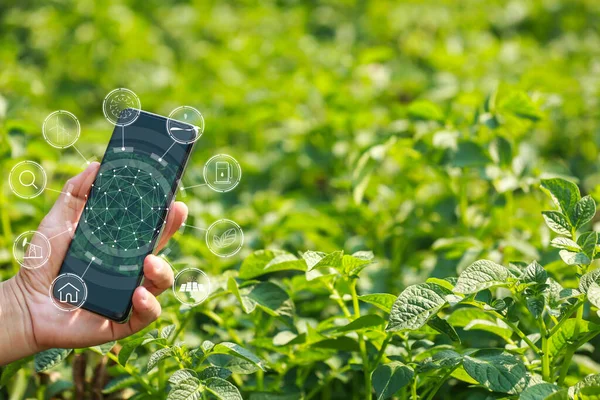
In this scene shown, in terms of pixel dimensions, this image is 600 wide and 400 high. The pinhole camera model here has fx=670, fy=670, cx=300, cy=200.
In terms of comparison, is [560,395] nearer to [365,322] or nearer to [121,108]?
[365,322]

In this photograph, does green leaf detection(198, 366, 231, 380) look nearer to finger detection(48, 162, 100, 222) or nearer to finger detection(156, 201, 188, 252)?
finger detection(156, 201, 188, 252)

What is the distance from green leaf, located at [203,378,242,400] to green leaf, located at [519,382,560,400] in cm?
47

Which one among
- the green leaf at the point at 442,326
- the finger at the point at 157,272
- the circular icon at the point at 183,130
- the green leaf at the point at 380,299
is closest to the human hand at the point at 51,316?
the finger at the point at 157,272

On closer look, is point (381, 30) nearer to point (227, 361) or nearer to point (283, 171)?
point (283, 171)

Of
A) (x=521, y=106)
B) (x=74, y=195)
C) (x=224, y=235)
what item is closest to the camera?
(x=74, y=195)

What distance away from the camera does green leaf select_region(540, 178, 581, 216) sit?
1.28m

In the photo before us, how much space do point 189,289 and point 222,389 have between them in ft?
0.77

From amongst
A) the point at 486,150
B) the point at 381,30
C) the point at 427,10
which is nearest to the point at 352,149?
the point at 486,150

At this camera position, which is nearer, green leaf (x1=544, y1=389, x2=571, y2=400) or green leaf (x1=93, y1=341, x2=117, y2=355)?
green leaf (x1=544, y1=389, x2=571, y2=400)

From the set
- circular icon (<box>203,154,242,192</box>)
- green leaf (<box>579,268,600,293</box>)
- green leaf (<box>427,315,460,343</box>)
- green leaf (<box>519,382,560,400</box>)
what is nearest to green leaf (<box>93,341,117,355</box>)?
circular icon (<box>203,154,242,192</box>)

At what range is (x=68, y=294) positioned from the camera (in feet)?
4.13

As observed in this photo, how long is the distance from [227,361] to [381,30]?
271cm

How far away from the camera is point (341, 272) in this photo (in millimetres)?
1260

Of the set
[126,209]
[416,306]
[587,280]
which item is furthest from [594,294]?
[126,209]
